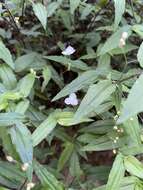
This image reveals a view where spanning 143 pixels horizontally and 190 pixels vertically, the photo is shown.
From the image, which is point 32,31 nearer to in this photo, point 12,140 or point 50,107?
point 50,107

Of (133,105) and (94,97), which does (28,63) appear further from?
(133,105)

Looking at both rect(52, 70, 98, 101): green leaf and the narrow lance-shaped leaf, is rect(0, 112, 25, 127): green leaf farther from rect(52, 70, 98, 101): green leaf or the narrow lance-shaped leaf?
the narrow lance-shaped leaf

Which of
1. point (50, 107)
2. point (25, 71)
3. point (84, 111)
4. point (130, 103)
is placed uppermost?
point (130, 103)

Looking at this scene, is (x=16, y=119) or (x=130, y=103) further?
(x=16, y=119)

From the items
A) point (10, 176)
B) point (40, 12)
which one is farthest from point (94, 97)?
point (40, 12)

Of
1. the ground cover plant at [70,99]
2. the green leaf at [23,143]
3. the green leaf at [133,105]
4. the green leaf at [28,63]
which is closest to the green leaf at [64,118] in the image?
the ground cover plant at [70,99]

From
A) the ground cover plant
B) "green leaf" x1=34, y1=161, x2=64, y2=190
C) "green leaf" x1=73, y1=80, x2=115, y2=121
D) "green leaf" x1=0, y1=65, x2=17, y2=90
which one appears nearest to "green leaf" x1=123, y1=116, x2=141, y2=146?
the ground cover plant

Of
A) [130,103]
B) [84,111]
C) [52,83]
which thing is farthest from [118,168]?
[52,83]
